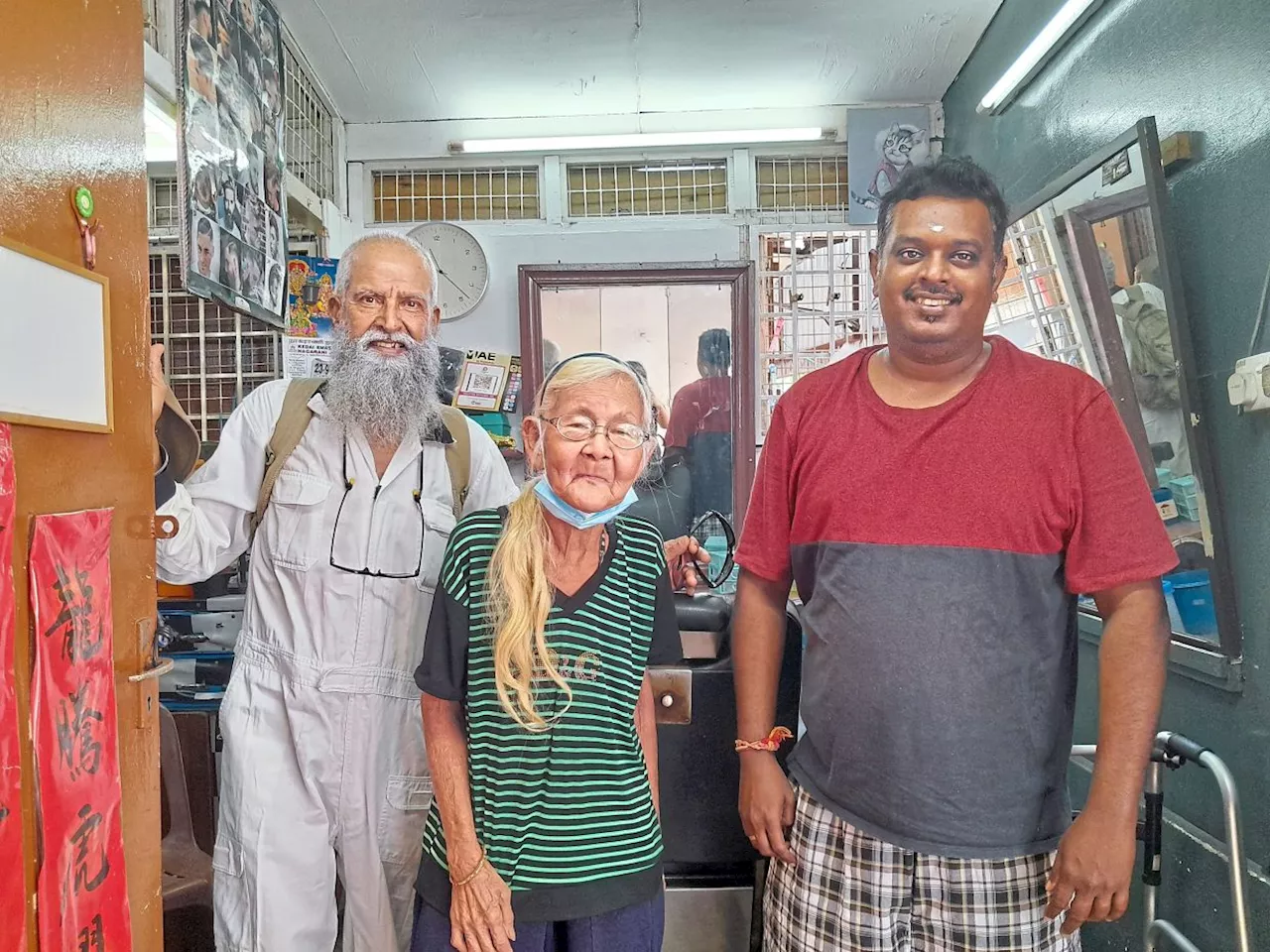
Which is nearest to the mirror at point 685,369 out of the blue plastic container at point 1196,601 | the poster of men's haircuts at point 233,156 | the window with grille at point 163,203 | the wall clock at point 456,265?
the wall clock at point 456,265

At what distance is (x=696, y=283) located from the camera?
396cm

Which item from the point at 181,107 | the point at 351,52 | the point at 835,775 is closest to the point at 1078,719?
the point at 835,775

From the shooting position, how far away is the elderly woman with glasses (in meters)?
1.21

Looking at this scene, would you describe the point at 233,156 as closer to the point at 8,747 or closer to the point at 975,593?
the point at 8,747

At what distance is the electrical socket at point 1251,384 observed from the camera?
5.57 feet

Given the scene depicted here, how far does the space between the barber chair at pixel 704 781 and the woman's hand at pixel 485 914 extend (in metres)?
0.70

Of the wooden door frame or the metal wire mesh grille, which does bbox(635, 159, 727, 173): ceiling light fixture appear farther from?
the metal wire mesh grille

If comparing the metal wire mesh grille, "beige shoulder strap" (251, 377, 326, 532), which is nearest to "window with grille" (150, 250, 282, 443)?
the metal wire mesh grille

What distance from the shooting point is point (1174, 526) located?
6.45ft

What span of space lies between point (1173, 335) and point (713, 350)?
6.94 feet

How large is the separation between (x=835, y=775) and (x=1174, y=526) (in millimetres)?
1188

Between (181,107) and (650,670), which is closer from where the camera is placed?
(650,670)

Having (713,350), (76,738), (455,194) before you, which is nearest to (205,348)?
(455,194)

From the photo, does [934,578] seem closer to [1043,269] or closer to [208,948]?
[1043,269]
